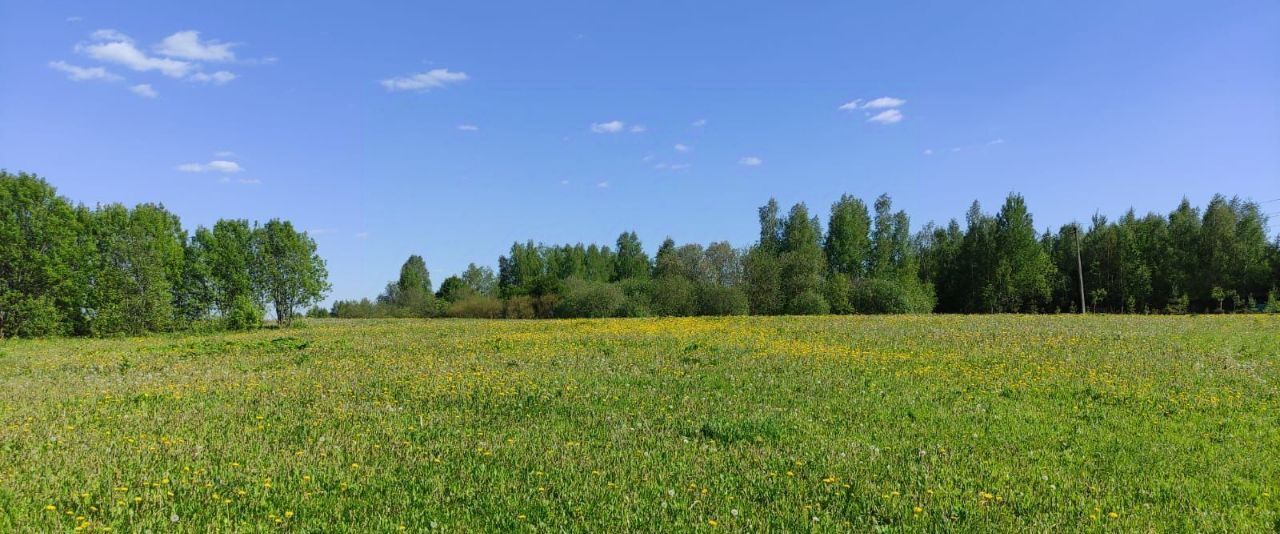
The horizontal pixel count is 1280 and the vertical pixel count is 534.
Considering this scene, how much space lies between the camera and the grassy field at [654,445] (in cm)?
607

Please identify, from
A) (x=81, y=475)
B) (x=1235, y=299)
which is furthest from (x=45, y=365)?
(x=1235, y=299)

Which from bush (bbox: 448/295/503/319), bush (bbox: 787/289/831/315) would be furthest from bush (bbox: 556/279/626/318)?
bush (bbox: 787/289/831/315)

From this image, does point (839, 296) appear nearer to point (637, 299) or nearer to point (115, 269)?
point (637, 299)

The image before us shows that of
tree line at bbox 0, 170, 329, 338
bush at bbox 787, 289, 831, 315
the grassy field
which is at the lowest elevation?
the grassy field

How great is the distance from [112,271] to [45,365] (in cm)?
2804

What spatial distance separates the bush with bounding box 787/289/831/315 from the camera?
6519 cm

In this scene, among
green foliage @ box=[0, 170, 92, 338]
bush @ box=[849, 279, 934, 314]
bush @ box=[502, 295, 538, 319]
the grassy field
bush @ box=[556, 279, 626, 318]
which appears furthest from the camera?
bush @ box=[502, 295, 538, 319]

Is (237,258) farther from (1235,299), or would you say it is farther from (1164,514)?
(1235,299)

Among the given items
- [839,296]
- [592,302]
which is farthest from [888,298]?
[592,302]

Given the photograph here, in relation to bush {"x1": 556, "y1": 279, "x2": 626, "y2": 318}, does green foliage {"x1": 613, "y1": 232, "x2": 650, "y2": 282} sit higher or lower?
higher

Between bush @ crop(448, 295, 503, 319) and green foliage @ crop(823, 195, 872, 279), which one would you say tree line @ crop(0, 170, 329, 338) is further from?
green foliage @ crop(823, 195, 872, 279)

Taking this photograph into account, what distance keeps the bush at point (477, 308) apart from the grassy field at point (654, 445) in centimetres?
6760

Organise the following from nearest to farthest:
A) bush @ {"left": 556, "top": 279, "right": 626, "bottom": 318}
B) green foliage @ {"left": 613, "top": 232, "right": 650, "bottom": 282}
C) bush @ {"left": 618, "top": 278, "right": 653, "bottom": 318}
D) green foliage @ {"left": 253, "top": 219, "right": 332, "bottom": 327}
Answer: green foliage @ {"left": 253, "top": 219, "right": 332, "bottom": 327} < bush @ {"left": 618, "top": 278, "right": 653, "bottom": 318} < bush @ {"left": 556, "top": 279, "right": 626, "bottom": 318} < green foliage @ {"left": 613, "top": 232, "right": 650, "bottom": 282}

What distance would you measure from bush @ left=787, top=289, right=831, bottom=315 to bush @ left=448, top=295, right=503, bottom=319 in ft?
127
